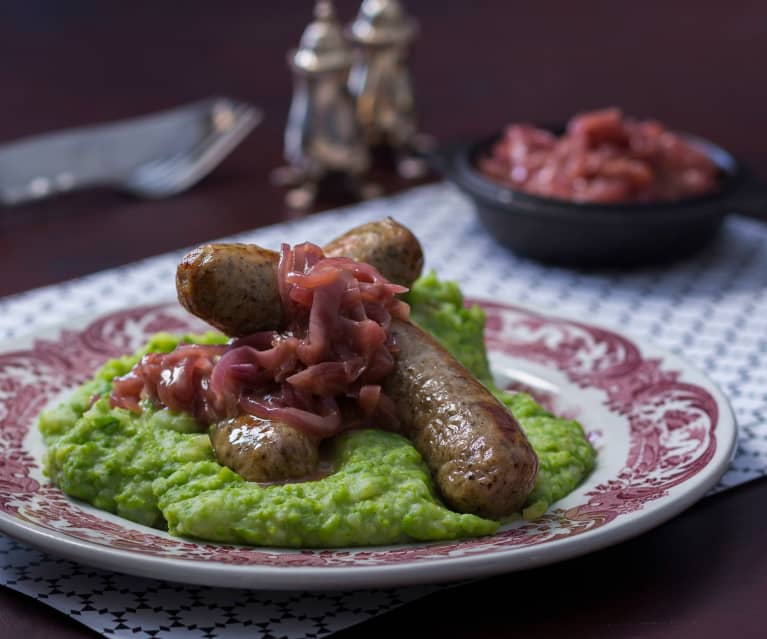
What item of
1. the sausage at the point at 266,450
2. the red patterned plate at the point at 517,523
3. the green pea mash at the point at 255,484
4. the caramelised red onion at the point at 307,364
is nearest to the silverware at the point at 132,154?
the red patterned plate at the point at 517,523

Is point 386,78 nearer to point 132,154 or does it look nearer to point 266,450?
point 132,154

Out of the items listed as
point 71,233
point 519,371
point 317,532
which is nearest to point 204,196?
point 71,233

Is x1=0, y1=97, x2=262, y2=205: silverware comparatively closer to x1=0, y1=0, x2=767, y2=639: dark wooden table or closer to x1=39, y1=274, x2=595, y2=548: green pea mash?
x1=0, y1=0, x2=767, y2=639: dark wooden table

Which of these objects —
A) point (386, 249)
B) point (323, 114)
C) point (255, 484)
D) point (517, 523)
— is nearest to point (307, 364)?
point (255, 484)

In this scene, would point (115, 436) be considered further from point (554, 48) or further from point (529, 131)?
point (554, 48)

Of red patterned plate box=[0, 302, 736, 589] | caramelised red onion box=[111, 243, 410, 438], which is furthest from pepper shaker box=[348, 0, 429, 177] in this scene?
caramelised red onion box=[111, 243, 410, 438]
